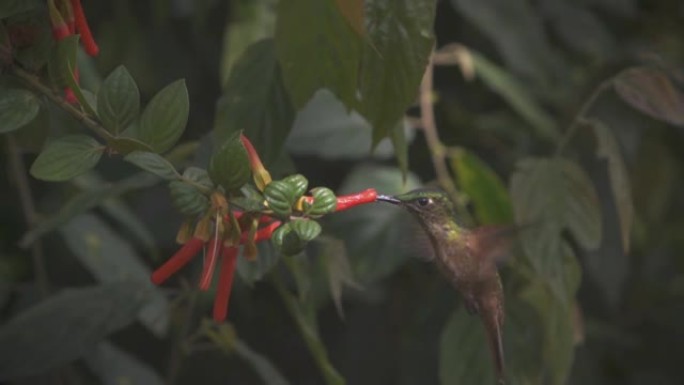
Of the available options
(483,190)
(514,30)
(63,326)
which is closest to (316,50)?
(63,326)

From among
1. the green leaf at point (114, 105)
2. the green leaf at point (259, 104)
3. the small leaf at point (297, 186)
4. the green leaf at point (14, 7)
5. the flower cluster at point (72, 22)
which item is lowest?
the green leaf at point (259, 104)

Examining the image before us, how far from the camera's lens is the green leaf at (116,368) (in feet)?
5.31

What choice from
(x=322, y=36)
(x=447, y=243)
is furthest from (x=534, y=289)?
(x=322, y=36)

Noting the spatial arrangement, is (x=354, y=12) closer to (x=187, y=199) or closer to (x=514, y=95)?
(x=187, y=199)

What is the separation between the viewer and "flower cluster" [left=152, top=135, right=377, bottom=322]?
0.93 m

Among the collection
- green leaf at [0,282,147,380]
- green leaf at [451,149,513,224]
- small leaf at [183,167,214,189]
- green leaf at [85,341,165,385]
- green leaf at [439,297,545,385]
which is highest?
small leaf at [183,167,214,189]

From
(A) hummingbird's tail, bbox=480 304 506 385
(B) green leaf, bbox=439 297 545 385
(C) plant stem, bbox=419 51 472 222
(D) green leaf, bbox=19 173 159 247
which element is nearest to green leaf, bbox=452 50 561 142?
(C) plant stem, bbox=419 51 472 222

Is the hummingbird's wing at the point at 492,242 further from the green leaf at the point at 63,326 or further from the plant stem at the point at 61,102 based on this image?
the green leaf at the point at 63,326

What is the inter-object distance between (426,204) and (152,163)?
0.97 feet

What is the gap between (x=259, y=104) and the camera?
126 centimetres

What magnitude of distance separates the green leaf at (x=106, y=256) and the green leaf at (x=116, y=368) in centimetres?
5

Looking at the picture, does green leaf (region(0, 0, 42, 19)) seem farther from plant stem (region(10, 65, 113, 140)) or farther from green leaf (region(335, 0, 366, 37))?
green leaf (region(335, 0, 366, 37))

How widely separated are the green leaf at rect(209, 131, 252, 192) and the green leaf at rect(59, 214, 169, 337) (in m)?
0.71

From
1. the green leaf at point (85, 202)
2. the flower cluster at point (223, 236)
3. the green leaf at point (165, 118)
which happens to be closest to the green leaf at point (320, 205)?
the flower cluster at point (223, 236)
